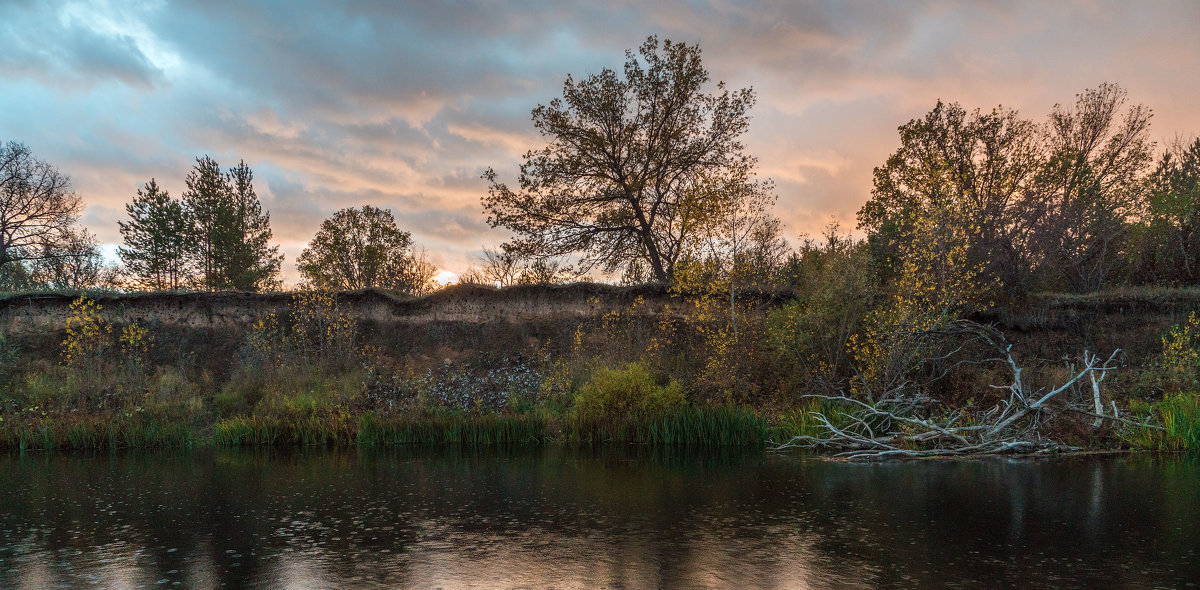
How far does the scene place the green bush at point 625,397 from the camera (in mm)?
17469

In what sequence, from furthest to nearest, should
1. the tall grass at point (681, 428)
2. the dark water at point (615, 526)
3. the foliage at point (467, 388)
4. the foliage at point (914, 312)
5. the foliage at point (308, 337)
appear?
the foliage at point (308, 337) < the foliage at point (467, 388) < the foliage at point (914, 312) < the tall grass at point (681, 428) < the dark water at point (615, 526)

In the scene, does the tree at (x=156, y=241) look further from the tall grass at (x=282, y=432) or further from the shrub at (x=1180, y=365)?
the shrub at (x=1180, y=365)

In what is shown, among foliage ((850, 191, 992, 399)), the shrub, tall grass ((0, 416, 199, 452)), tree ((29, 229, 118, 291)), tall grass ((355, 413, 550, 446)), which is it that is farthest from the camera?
tree ((29, 229, 118, 291))

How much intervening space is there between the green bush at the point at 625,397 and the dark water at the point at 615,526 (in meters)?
4.04

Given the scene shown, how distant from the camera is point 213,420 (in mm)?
20078

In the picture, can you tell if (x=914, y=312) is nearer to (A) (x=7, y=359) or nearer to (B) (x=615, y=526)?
(B) (x=615, y=526)

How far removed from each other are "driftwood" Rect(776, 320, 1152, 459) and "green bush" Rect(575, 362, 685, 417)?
3365 millimetres

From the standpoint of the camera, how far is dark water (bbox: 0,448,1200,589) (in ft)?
20.2

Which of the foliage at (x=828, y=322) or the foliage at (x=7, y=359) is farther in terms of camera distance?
the foliage at (x=7, y=359)

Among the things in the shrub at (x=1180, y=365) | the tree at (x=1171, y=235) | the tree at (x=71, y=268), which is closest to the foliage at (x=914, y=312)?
the shrub at (x=1180, y=365)

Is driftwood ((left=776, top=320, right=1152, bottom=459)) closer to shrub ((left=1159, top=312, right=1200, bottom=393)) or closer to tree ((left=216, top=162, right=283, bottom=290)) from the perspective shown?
shrub ((left=1159, top=312, right=1200, bottom=393))

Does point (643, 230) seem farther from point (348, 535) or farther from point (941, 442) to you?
point (348, 535)

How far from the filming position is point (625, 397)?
57.5 feet

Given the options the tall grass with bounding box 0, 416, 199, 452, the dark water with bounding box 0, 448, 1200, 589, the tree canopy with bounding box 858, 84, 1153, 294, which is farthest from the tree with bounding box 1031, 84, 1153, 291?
the tall grass with bounding box 0, 416, 199, 452
